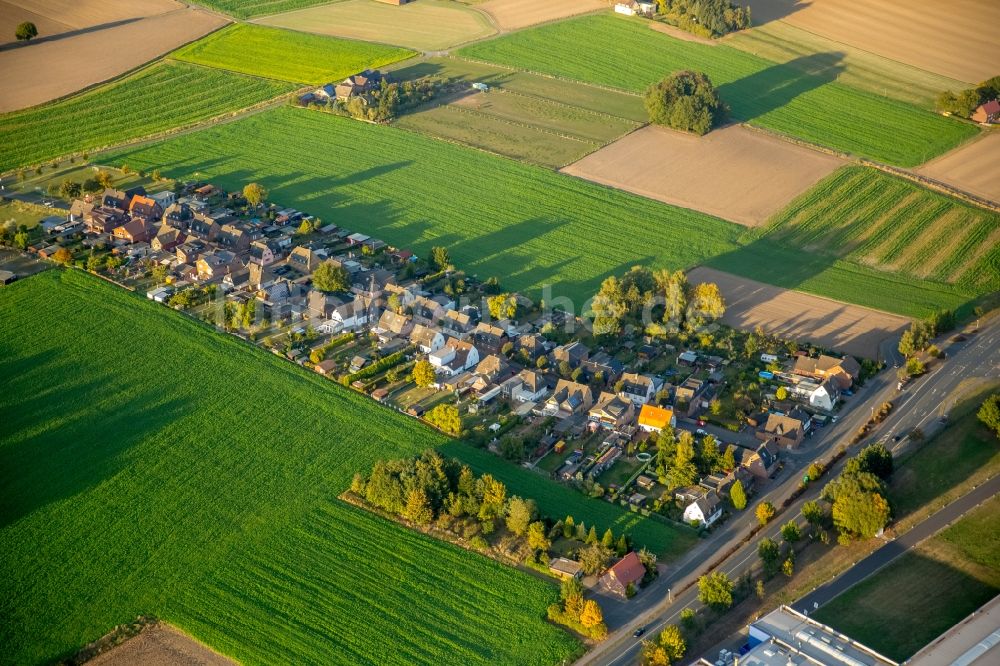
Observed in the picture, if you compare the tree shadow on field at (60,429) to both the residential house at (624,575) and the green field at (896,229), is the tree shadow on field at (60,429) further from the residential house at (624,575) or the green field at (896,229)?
the green field at (896,229)

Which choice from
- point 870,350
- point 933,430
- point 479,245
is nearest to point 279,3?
point 479,245

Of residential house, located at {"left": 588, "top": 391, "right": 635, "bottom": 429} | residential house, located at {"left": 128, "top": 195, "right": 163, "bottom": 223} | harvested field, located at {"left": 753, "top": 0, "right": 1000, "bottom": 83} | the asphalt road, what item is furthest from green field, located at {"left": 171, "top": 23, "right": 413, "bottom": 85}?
the asphalt road

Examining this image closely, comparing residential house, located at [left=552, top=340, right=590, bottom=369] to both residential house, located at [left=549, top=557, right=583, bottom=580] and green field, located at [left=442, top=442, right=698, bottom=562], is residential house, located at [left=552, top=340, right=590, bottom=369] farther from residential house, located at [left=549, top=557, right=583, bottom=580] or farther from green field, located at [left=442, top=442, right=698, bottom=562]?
residential house, located at [left=549, top=557, right=583, bottom=580]

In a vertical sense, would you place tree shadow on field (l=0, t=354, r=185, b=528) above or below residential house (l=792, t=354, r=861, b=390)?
below

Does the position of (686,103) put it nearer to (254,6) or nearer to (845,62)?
(845,62)

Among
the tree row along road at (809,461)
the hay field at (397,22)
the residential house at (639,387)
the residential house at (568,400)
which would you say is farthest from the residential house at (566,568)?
the hay field at (397,22)

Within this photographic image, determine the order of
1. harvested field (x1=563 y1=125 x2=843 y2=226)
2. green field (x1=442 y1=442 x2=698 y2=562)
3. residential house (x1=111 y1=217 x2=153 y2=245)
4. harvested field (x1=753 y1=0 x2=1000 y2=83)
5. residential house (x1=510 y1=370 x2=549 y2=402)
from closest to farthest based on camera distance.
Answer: green field (x1=442 y1=442 x2=698 y2=562) → residential house (x1=510 y1=370 x2=549 y2=402) → residential house (x1=111 y1=217 x2=153 y2=245) → harvested field (x1=563 y1=125 x2=843 y2=226) → harvested field (x1=753 y1=0 x2=1000 y2=83)

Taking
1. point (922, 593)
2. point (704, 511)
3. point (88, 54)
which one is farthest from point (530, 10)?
point (922, 593)
